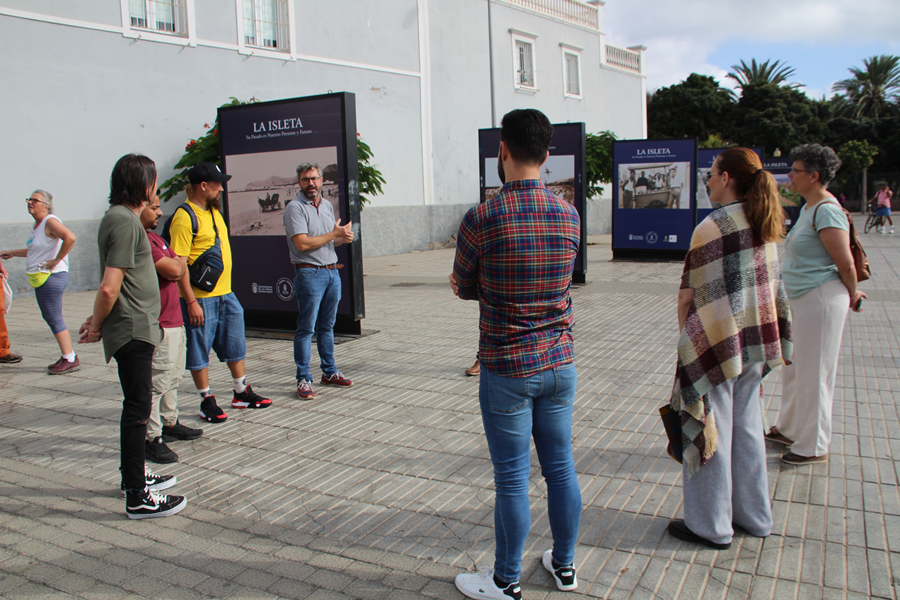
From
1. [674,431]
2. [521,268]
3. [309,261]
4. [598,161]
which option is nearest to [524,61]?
[598,161]

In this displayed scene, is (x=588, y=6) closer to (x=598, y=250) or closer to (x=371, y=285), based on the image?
(x=598, y=250)

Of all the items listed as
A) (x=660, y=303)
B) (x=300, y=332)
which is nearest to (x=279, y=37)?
(x=660, y=303)

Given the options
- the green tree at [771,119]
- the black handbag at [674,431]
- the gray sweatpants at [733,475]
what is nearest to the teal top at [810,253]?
the gray sweatpants at [733,475]

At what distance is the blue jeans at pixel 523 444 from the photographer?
252cm

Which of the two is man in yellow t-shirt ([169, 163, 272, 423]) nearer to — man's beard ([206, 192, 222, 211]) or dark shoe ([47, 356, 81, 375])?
man's beard ([206, 192, 222, 211])

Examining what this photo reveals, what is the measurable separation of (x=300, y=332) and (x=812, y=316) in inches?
152

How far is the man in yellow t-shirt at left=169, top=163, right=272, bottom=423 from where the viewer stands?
4.83 metres

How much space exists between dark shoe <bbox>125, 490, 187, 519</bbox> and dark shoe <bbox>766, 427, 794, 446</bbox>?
3556mm

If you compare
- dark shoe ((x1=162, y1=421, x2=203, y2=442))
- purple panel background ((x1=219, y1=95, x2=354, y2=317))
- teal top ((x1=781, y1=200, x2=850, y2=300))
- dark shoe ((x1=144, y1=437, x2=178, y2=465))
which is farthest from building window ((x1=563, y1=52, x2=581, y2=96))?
dark shoe ((x1=144, y1=437, x2=178, y2=465))

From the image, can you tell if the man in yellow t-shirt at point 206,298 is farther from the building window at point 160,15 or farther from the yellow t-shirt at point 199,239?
the building window at point 160,15

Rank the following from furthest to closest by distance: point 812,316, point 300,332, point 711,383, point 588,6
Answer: point 588,6 < point 300,332 < point 812,316 < point 711,383

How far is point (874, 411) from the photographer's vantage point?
4.96 m

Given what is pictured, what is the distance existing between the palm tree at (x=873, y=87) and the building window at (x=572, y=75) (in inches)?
1563

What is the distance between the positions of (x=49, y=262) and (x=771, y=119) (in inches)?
1933
